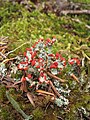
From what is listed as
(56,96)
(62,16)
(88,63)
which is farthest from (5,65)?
(62,16)

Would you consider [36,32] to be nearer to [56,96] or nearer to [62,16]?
[62,16]

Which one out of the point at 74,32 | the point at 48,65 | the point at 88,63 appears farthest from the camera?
the point at 74,32

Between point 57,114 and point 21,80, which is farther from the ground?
point 21,80

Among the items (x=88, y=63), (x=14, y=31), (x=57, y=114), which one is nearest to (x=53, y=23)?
(x=14, y=31)

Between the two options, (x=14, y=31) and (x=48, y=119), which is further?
(x=14, y=31)

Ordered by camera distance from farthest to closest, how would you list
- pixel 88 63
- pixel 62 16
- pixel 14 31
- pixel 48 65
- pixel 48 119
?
pixel 62 16 < pixel 14 31 < pixel 88 63 < pixel 48 65 < pixel 48 119

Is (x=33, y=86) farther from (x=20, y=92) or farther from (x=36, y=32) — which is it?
(x=36, y=32)

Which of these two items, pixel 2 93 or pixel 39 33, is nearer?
pixel 2 93
